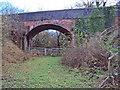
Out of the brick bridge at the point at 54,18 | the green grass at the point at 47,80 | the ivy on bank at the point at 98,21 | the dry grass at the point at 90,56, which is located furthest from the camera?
the brick bridge at the point at 54,18

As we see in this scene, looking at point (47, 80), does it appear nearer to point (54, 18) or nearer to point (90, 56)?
point (90, 56)

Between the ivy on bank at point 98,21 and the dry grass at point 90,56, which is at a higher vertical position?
the ivy on bank at point 98,21

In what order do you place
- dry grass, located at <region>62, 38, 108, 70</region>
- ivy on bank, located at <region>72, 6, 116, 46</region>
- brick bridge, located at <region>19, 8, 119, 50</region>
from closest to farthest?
dry grass, located at <region>62, 38, 108, 70</region>, ivy on bank, located at <region>72, 6, 116, 46</region>, brick bridge, located at <region>19, 8, 119, 50</region>

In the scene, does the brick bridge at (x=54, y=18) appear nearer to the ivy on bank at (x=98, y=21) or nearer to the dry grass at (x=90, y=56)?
the ivy on bank at (x=98, y=21)

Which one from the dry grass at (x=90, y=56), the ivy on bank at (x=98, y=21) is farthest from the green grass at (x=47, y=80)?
the ivy on bank at (x=98, y=21)

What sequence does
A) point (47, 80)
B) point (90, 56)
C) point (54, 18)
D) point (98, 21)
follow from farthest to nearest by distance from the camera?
point (54, 18), point (98, 21), point (90, 56), point (47, 80)

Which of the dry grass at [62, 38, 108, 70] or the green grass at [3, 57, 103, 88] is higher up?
the dry grass at [62, 38, 108, 70]

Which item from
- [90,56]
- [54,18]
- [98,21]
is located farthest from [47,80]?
[54,18]

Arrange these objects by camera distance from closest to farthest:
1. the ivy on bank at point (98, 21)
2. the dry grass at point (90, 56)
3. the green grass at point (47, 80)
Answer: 1. the green grass at point (47, 80)
2. the dry grass at point (90, 56)
3. the ivy on bank at point (98, 21)

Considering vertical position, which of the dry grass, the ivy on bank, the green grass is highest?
the ivy on bank

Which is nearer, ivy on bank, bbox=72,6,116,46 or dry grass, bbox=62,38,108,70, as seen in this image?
dry grass, bbox=62,38,108,70

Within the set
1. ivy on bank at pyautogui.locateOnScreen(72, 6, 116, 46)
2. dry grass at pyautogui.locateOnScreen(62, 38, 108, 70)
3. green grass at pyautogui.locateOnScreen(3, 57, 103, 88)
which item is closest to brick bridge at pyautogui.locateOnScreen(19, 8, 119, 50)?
ivy on bank at pyautogui.locateOnScreen(72, 6, 116, 46)

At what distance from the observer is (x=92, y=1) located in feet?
58.1

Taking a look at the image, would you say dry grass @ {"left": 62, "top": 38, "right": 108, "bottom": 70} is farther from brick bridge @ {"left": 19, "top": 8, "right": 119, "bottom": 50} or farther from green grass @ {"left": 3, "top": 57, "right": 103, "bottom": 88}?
brick bridge @ {"left": 19, "top": 8, "right": 119, "bottom": 50}
